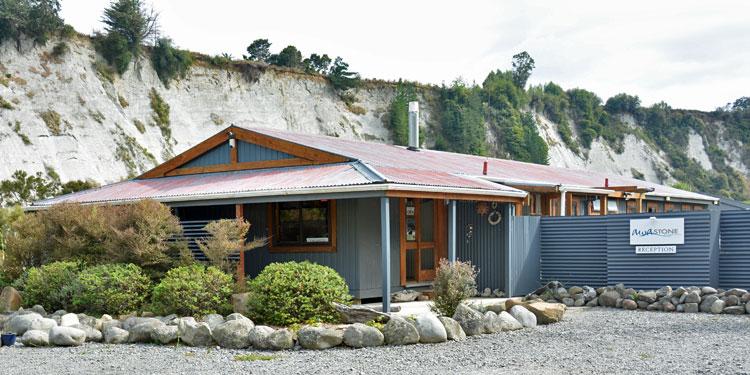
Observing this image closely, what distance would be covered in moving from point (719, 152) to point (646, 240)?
177ft

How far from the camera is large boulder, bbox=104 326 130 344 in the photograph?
10766 millimetres

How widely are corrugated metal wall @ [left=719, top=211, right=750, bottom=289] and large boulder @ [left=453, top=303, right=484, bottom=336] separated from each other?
5607mm

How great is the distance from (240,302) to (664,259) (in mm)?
7235

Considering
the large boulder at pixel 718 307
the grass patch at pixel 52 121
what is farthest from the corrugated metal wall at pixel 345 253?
the grass patch at pixel 52 121

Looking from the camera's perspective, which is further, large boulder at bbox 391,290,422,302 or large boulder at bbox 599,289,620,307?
large boulder at bbox 391,290,422,302

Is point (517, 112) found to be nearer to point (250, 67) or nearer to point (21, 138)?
point (250, 67)

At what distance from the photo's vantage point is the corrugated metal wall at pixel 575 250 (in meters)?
15.3

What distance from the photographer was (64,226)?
14.4m

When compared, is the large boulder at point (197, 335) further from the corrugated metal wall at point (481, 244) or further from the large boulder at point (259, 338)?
the corrugated metal wall at point (481, 244)

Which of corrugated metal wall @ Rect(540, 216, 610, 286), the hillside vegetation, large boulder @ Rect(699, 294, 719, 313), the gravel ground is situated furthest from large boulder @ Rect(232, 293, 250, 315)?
the hillside vegetation

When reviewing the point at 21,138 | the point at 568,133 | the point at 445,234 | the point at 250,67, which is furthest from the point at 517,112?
the point at 445,234

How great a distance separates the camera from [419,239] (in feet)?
51.9

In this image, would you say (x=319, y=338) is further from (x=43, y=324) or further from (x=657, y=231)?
(x=657, y=231)

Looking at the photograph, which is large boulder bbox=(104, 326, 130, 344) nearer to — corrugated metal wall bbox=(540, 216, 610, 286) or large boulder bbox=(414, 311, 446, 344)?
large boulder bbox=(414, 311, 446, 344)
